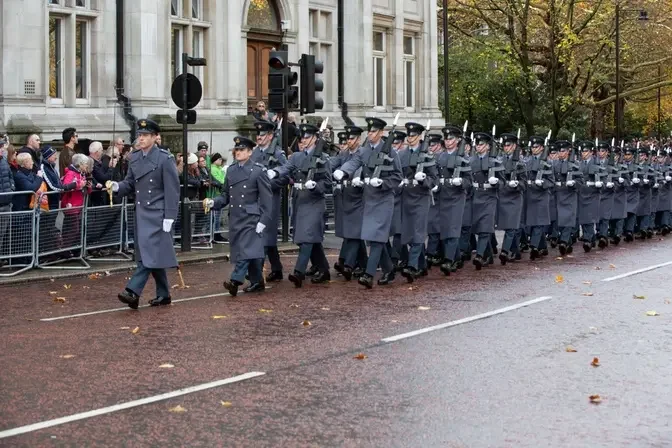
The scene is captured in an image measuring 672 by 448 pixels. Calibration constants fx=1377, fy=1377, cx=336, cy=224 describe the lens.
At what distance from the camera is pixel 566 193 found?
77.2ft

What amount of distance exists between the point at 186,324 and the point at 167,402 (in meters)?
3.98

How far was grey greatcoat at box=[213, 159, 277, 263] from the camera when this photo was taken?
1562cm

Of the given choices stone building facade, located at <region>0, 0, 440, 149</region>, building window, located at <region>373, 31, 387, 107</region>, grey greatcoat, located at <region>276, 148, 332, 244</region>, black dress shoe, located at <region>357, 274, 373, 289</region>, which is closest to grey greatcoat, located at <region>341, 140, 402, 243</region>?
grey greatcoat, located at <region>276, 148, 332, 244</region>

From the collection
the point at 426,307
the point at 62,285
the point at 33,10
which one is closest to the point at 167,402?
the point at 426,307

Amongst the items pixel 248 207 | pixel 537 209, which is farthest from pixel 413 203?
pixel 537 209

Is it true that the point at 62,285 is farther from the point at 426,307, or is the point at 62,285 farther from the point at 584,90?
the point at 584,90

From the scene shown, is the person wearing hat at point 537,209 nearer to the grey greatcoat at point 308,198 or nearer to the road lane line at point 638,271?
the road lane line at point 638,271

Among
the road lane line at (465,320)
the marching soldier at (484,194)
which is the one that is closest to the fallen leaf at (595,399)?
the road lane line at (465,320)

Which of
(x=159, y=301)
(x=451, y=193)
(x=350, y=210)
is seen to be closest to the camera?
(x=159, y=301)

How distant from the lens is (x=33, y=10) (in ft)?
78.2

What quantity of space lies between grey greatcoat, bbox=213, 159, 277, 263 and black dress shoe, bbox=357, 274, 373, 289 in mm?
1429

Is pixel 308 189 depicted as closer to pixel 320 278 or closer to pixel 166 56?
pixel 320 278

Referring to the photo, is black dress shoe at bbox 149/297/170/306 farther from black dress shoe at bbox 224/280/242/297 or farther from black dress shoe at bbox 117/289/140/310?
black dress shoe at bbox 224/280/242/297

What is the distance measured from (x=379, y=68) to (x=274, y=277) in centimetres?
2057
